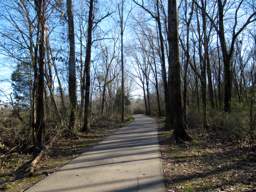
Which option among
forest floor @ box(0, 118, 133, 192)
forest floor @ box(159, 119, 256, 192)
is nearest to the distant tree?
forest floor @ box(0, 118, 133, 192)

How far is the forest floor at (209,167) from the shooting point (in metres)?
8.08

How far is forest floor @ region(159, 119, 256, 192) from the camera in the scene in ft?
26.5

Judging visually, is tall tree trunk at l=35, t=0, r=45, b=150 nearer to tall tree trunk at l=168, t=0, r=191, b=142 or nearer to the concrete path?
the concrete path

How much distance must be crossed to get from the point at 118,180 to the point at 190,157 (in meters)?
4.25

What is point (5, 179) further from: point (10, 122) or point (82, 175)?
point (10, 122)

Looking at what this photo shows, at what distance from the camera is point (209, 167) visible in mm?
10469

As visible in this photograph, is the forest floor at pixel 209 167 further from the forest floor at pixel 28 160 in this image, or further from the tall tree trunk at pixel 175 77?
the forest floor at pixel 28 160

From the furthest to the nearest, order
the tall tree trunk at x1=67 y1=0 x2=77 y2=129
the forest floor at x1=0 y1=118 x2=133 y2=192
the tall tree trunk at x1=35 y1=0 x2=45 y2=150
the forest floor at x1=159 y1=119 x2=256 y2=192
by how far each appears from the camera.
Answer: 1. the tall tree trunk at x1=67 y1=0 x2=77 y2=129
2. the tall tree trunk at x1=35 y1=0 x2=45 y2=150
3. the forest floor at x1=0 y1=118 x2=133 y2=192
4. the forest floor at x1=159 y1=119 x2=256 y2=192

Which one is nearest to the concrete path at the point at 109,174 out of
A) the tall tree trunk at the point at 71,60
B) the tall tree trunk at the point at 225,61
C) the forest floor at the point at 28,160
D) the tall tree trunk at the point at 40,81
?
the forest floor at the point at 28,160

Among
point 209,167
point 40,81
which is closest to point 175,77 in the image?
point 40,81

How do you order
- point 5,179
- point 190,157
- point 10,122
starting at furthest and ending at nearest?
point 10,122 → point 190,157 → point 5,179

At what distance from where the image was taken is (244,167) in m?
10.3

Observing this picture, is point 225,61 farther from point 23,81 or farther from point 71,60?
point 23,81

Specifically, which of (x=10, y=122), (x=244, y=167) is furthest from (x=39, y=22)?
(x=244, y=167)
